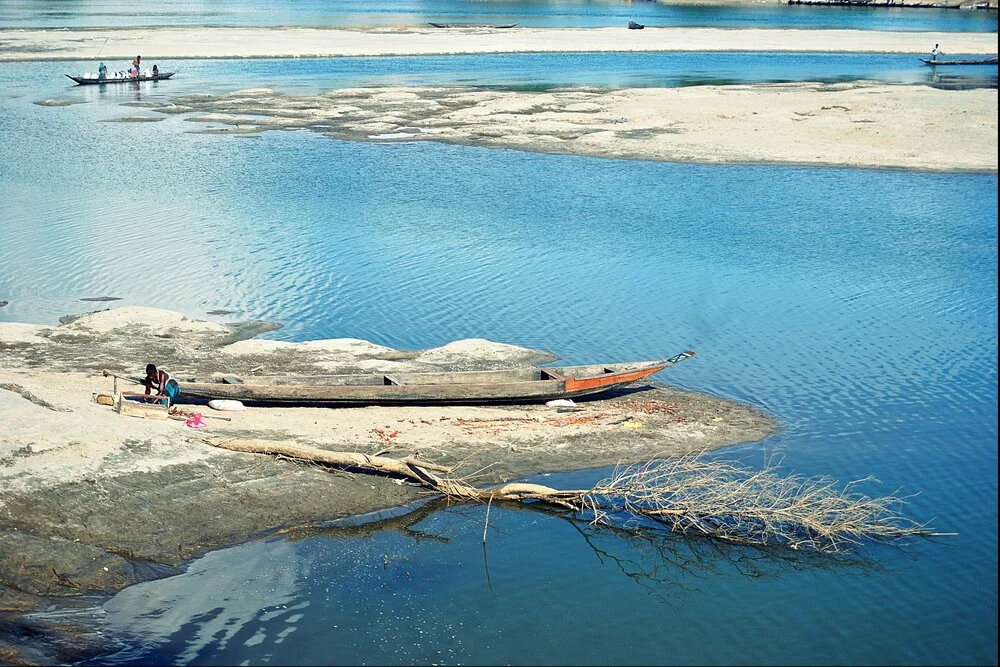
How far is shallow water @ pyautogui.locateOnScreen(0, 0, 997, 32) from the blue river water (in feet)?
201

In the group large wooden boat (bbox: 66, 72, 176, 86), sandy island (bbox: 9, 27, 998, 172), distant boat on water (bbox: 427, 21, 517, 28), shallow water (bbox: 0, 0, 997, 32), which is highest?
shallow water (bbox: 0, 0, 997, 32)

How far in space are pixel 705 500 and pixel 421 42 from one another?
249 ft

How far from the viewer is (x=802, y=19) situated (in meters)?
118

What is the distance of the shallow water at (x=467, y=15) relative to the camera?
4139 inches

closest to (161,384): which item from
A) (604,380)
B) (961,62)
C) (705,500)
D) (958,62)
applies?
(604,380)

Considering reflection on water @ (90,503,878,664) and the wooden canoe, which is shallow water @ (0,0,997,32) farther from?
reflection on water @ (90,503,878,664)

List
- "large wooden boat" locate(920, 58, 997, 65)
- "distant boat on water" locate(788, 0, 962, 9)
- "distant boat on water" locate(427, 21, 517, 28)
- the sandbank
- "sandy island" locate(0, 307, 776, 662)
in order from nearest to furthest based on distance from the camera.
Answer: "sandy island" locate(0, 307, 776, 662), "large wooden boat" locate(920, 58, 997, 65), the sandbank, "distant boat on water" locate(427, 21, 517, 28), "distant boat on water" locate(788, 0, 962, 9)

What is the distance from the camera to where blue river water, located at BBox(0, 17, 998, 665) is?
11859 millimetres

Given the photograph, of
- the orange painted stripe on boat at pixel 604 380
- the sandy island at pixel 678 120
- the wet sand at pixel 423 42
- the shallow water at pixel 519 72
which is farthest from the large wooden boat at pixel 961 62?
the orange painted stripe on boat at pixel 604 380

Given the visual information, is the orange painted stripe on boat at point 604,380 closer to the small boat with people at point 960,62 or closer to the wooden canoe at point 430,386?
the wooden canoe at point 430,386

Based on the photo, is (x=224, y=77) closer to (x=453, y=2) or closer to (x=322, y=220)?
(x=322, y=220)

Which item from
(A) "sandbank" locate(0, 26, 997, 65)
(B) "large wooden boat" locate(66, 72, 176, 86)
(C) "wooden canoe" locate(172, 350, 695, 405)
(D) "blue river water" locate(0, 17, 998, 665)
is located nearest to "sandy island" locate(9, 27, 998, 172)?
(D) "blue river water" locate(0, 17, 998, 665)

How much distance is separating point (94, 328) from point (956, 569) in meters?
16.1

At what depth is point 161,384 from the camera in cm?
1666
